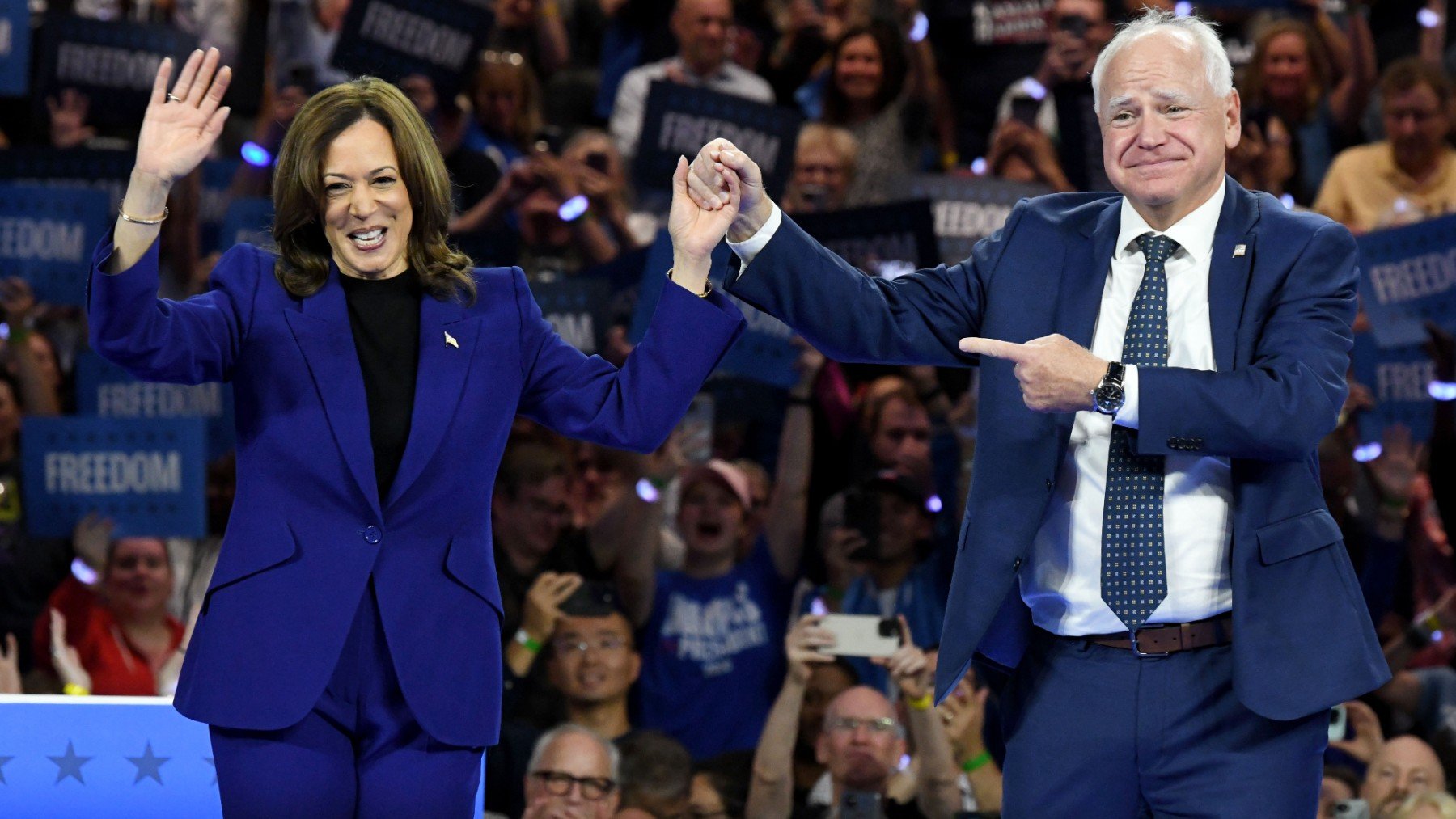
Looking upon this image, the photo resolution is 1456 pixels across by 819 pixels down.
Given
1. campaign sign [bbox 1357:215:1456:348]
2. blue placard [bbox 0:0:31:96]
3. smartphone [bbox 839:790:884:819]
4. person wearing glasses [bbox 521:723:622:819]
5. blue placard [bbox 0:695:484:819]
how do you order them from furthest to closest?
blue placard [bbox 0:0:31:96] → campaign sign [bbox 1357:215:1456:348] → person wearing glasses [bbox 521:723:622:819] → smartphone [bbox 839:790:884:819] → blue placard [bbox 0:695:484:819]

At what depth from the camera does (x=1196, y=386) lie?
2.26m

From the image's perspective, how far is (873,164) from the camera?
6.13 meters

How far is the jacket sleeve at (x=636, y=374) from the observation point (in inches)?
95.8

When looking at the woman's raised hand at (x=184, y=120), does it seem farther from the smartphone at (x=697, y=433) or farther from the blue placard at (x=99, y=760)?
the smartphone at (x=697, y=433)

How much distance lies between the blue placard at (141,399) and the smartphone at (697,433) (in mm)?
1330

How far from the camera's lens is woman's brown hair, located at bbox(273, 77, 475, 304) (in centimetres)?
236

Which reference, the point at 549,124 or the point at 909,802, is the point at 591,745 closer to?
the point at 909,802

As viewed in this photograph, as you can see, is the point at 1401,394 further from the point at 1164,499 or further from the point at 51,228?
the point at 51,228

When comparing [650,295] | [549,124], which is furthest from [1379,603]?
[549,124]

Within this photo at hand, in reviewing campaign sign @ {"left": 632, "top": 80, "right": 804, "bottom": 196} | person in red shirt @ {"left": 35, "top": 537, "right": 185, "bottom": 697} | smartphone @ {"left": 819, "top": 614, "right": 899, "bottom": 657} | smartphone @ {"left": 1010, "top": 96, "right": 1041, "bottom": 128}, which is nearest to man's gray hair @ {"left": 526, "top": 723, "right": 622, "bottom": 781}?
smartphone @ {"left": 819, "top": 614, "right": 899, "bottom": 657}

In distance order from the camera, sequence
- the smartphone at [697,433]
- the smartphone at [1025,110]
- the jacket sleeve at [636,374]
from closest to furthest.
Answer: the jacket sleeve at [636,374], the smartphone at [697,433], the smartphone at [1025,110]

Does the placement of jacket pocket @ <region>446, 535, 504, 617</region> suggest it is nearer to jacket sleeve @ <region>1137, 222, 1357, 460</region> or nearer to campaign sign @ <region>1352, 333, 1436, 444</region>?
jacket sleeve @ <region>1137, 222, 1357, 460</region>

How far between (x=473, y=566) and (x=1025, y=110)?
4166mm

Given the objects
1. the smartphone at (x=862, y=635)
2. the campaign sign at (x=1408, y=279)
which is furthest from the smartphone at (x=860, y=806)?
the campaign sign at (x=1408, y=279)
